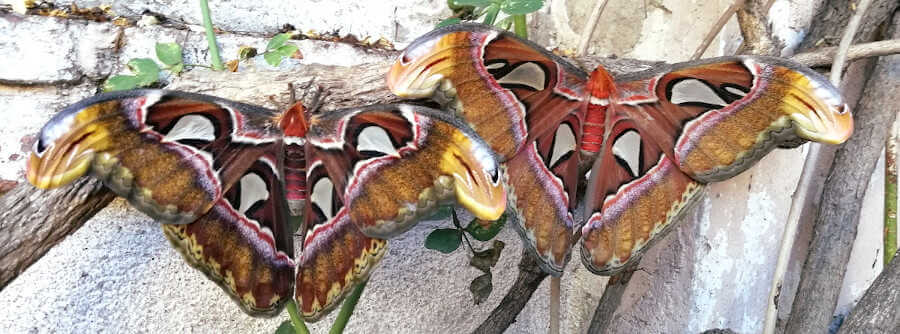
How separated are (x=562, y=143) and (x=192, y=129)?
0.44 m

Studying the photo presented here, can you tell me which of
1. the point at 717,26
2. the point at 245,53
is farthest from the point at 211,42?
the point at 717,26

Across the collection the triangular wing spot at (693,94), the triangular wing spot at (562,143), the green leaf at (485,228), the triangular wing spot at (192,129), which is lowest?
the green leaf at (485,228)

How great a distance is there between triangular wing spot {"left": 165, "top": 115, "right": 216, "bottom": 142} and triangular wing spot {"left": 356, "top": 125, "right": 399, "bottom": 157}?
163 millimetres

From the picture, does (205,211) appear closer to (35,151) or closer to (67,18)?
(35,151)

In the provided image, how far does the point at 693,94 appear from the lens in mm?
900

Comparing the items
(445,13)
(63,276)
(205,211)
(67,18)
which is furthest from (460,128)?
(445,13)

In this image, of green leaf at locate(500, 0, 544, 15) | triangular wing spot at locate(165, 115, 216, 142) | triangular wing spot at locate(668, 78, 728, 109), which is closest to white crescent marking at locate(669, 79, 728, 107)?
triangular wing spot at locate(668, 78, 728, 109)

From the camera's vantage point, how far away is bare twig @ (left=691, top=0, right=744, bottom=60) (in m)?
1.16

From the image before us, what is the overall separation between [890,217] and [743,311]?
1.01 ft

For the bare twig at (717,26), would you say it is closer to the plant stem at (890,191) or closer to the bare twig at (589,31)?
the bare twig at (589,31)

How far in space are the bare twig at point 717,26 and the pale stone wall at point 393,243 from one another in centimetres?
7

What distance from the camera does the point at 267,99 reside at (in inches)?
39.2

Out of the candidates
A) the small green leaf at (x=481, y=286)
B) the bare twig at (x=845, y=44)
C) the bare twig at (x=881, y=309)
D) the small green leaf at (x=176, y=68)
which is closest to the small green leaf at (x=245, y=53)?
the small green leaf at (x=176, y=68)

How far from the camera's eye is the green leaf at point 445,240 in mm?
1124
